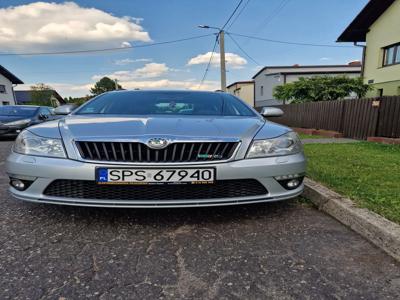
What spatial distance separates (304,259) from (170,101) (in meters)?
2.27

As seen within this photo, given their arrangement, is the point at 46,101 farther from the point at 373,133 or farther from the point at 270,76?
the point at 373,133

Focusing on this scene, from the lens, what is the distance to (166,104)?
131 inches

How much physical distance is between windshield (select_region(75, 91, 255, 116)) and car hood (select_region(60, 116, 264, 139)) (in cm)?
45

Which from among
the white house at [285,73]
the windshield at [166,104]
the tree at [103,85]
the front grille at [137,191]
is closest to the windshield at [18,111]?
the windshield at [166,104]

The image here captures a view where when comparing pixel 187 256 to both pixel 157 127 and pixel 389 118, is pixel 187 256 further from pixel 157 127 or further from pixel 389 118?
pixel 389 118

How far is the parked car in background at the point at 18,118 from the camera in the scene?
31.7ft

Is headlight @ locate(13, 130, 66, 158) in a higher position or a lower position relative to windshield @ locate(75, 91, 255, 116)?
lower

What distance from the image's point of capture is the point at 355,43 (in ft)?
57.3

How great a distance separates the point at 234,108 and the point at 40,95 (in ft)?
150

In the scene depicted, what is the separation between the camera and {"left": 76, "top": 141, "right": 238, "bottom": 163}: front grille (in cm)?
209

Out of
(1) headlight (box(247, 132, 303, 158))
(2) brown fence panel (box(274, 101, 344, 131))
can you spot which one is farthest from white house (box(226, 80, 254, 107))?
(1) headlight (box(247, 132, 303, 158))

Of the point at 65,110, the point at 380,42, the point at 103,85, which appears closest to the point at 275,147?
the point at 65,110

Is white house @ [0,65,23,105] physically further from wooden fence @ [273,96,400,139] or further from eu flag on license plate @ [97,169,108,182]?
eu flag on license plate @ [97,169,108,182]

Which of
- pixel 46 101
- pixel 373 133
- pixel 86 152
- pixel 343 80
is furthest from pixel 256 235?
pixel 46 101
